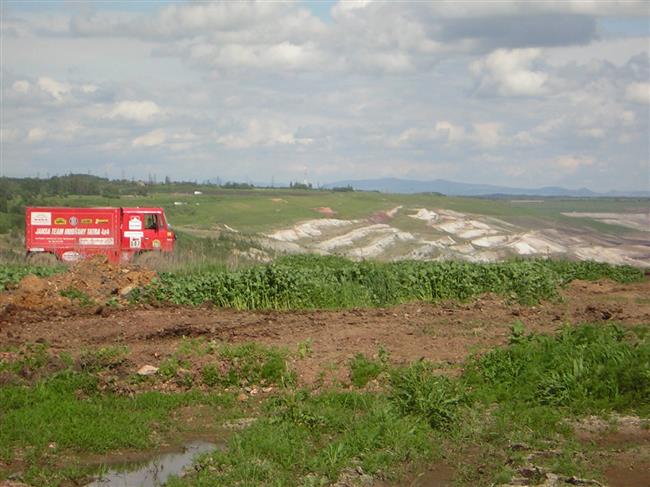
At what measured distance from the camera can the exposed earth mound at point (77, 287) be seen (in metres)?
16.4

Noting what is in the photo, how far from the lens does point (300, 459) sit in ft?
26.8

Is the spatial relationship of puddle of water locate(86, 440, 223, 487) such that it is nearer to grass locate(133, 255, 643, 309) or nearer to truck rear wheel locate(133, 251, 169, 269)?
grass locate(133, 255, 643, 309)

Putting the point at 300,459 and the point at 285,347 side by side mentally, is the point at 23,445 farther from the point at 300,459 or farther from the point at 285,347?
the point at 285,347

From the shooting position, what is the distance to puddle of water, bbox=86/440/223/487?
7.93 meters

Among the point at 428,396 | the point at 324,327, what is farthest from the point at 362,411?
the point at 324,327

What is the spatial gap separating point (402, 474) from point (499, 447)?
4.00 ft

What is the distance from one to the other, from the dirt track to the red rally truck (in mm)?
12065

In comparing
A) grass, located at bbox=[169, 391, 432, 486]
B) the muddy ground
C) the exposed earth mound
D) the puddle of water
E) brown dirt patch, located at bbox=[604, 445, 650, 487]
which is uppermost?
the exposed earth mound

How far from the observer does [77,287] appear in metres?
17.4

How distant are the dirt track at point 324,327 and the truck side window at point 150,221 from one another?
12839mm

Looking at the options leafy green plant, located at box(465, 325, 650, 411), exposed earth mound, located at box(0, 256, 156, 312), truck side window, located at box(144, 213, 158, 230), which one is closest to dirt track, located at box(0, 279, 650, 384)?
exposed earth mound, located at box(0, 256, 156, 312)

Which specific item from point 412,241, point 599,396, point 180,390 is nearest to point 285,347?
point 180,390

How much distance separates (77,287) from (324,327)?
18.9ft

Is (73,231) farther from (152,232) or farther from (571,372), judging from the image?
(571,372)
